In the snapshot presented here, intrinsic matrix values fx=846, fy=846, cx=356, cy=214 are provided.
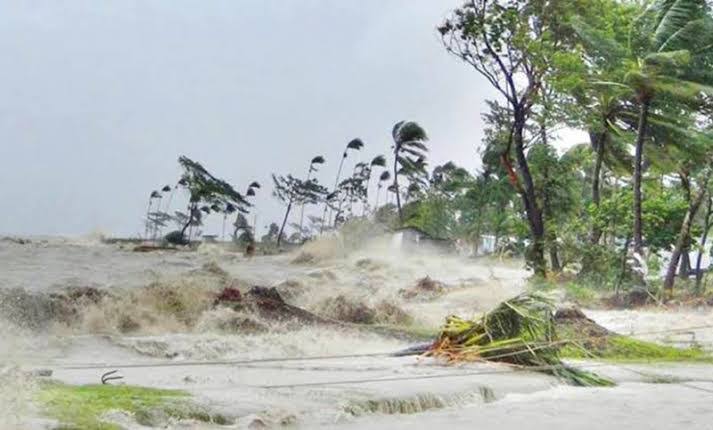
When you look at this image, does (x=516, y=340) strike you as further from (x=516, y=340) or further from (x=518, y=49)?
(x=518, y=49)

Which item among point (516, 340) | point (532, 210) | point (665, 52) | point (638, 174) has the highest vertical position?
point (665, 52)

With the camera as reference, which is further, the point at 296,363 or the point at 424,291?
the point at 424,291

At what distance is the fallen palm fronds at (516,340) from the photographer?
10086 millimetres

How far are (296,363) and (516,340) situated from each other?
2.73m

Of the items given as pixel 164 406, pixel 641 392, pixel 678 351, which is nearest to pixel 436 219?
pixel 678 351

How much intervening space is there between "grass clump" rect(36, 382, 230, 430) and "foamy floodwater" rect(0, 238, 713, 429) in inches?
6.2

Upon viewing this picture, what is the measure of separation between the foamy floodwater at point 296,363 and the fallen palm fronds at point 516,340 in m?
0.27

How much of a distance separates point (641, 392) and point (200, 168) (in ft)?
116

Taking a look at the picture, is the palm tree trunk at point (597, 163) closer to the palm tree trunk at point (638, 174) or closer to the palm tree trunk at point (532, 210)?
the palm tree trunk at point (532, 210)

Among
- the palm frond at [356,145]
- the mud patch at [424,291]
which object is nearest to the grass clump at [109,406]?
the mud patch at [424,291]

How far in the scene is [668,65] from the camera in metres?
20.8

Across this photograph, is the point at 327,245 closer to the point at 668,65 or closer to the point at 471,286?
the point at 471,286

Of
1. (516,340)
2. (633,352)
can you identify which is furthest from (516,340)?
(633,352)

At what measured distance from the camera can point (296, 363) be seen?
10.6m
